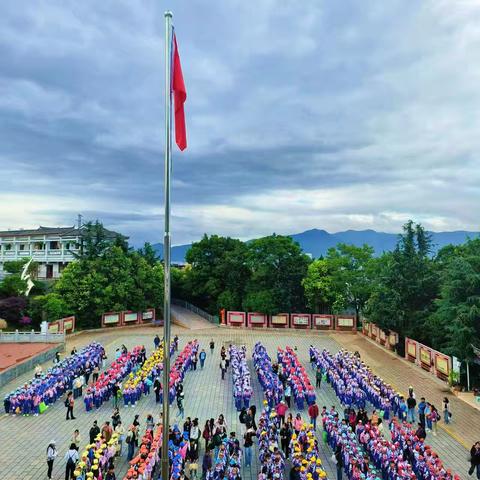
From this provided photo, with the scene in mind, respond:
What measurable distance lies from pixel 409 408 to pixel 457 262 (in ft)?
26.7

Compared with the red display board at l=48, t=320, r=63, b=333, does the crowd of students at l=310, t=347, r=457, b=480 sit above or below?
below

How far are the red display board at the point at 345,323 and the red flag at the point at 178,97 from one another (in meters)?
29.1

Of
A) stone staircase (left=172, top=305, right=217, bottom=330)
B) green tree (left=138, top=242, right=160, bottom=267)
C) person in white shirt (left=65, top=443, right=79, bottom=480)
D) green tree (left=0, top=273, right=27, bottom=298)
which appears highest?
green tree (left=138, top=242, right=160, bottom=267)

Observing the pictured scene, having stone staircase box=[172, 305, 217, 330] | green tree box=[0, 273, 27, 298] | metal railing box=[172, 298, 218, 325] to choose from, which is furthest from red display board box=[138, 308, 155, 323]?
green tree box=[0, 273, 27, 298]

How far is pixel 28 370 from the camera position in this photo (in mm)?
22672

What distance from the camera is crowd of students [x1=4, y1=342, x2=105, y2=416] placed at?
16.4 m

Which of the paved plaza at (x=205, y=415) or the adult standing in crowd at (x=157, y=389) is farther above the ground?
the adult standing in crowd at (x=157, y=389)

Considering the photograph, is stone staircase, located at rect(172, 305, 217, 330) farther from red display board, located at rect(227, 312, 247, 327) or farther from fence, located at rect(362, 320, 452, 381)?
fence, located at rect(362, 320, 452, 381)

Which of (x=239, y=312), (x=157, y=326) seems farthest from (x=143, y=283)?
(x=239, y=312)

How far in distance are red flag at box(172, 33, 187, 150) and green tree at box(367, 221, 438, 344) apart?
21.2 metres

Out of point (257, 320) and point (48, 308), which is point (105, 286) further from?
point (257, 320)

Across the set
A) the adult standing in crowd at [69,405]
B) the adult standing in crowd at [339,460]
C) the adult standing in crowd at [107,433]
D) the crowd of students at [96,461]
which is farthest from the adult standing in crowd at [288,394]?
the adult standing in crowd at [69,405]

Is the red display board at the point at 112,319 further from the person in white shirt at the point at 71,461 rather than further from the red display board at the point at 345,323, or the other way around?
the person in white shirt at the point at 71,461

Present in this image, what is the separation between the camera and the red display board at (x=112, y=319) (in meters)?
33.9
